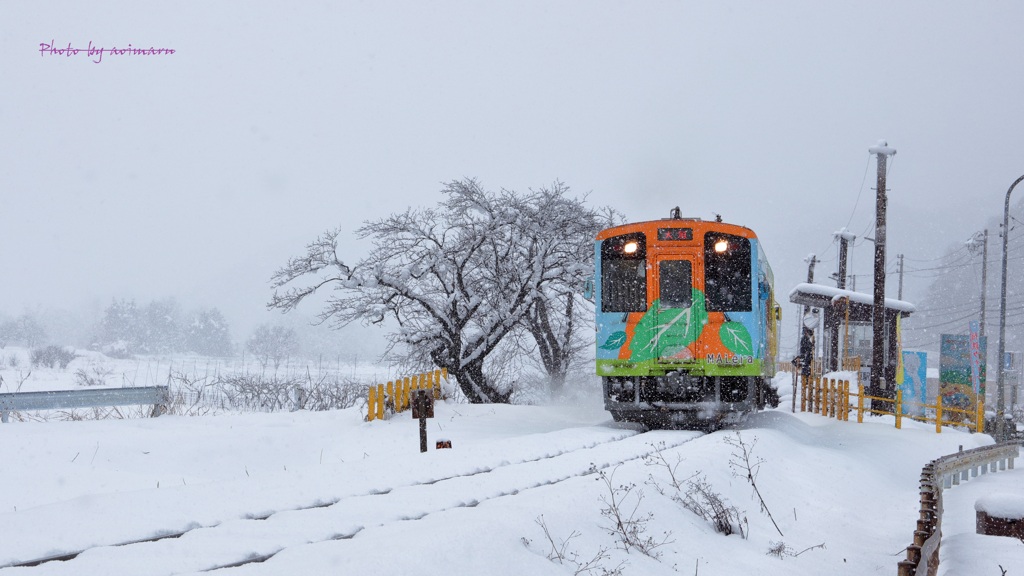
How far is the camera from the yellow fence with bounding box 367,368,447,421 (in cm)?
1438

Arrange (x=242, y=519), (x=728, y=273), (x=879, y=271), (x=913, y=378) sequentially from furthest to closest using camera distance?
(x=913, y=378), (x=879, y=271), (x=728, y=273), (x=242, y=519)

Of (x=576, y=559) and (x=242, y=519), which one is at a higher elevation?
(x=242, y=519)

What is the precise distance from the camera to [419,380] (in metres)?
16.2

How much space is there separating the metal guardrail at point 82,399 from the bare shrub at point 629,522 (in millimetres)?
9556

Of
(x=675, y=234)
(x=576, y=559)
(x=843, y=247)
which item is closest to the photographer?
(x=576, y=559)

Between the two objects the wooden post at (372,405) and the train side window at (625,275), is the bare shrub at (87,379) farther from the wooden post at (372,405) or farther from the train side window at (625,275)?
the train side window at (625,275)

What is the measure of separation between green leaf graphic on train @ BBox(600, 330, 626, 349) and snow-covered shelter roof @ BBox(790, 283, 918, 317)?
50.7 feet

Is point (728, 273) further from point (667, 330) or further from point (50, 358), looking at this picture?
point (50, 358)

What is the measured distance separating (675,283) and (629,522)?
756cm

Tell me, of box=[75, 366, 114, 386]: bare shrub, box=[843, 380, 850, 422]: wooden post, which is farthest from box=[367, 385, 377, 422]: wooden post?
box=[843, 380, 850, 422]: wooden post

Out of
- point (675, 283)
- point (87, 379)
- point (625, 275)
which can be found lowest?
point (87, 379)

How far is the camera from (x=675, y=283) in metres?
Answer: 13.0

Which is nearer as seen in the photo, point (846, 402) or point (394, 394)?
point (394, 394)

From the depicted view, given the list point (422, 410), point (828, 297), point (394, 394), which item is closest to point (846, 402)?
point (828, 297)
